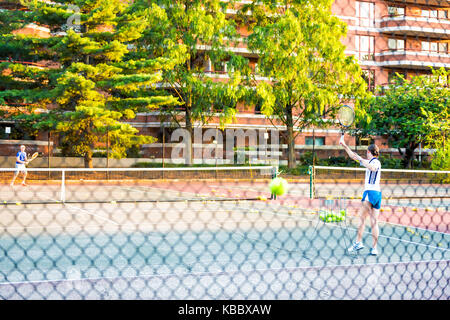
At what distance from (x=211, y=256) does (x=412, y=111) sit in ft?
91.1

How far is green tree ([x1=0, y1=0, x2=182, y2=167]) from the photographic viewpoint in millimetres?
24531

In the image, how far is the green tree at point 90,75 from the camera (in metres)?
24.5

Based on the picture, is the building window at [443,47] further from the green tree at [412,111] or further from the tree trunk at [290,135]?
the tree trunk at [290,135]

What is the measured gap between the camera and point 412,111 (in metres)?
32.2

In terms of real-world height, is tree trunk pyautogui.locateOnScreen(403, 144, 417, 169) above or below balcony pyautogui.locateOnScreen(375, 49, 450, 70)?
below

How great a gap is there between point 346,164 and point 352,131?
281 centimetres

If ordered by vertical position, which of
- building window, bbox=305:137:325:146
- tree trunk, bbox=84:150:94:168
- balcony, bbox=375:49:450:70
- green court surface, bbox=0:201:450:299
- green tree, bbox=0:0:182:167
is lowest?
green court surface, bbox=0:201:450:299

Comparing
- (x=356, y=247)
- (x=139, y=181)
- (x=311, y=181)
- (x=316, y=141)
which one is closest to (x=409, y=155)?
(x=316, y=141)

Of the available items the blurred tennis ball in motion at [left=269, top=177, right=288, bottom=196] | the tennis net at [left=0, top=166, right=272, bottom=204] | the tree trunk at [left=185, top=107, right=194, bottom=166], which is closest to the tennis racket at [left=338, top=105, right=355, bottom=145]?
the blurred tennis ball in motion at [left=269, top=177, right=288, bottom=196]

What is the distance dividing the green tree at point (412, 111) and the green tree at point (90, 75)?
12.7 m

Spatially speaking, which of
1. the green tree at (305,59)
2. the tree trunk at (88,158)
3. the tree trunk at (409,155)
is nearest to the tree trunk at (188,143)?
the green tree at (305,59)

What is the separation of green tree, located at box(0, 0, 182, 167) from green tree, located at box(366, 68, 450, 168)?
12676mm

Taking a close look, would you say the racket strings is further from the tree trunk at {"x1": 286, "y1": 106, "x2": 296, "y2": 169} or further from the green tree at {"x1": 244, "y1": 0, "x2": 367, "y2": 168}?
the tree trunk at {"x1": 286, "y1": 106, "x2": 296, "y2": 169}
